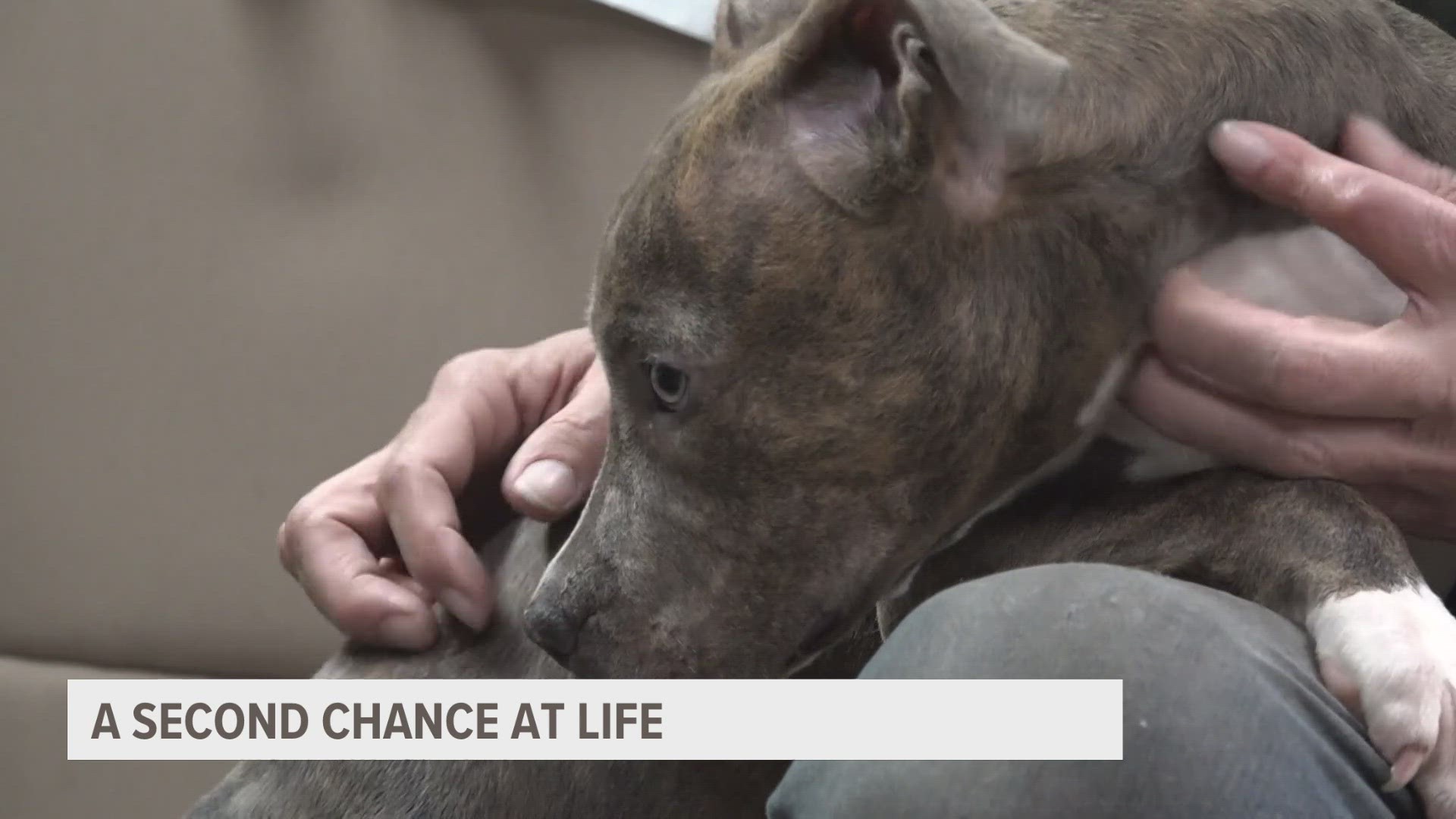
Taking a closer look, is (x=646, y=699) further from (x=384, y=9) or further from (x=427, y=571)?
(x=384, y=9)

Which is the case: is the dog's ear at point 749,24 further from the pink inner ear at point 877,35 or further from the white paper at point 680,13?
the white paper at point 680,13

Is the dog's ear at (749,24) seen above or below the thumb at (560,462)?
above

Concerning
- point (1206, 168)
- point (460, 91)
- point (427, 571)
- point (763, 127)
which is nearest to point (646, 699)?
point (427, 571)

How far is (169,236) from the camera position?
2574 mm

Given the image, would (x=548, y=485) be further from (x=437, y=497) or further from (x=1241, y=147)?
(x=1241, y=147)

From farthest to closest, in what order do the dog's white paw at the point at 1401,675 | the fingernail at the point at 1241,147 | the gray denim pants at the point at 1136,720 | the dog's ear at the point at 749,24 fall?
Result: 1. the dog's ear at the point at 749,24
2. the fingernail at the point at 1241,147
3. the dog's white paw at the point at 1401,675
4. the gray denim pants at the point at 1136,720

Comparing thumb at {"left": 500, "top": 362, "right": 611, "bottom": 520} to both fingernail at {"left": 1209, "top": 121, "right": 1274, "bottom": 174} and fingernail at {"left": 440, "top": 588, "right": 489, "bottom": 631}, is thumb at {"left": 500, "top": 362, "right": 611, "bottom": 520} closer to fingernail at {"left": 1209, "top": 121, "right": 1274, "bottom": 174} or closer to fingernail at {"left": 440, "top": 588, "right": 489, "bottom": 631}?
fingernail at {"left": 440, "top": 588, "right": 489, "bottom": 631}

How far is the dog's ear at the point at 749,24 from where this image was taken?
148cm

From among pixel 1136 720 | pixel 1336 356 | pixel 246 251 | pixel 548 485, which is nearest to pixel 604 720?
pixel 548 485

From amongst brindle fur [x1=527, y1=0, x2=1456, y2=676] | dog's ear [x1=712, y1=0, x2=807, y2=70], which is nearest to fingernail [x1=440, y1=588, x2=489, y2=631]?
brindle fur [x1=527, y1=0, x2=1456, y2=676]

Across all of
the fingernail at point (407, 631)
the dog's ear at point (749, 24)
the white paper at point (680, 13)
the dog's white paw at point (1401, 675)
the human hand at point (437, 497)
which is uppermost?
the dog's ear at point (749, 24)

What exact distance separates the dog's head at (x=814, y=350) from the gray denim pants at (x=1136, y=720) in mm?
255

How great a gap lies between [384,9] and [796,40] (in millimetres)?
1599

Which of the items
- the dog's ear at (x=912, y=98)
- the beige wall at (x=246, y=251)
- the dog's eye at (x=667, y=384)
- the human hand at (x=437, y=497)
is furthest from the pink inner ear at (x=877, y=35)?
the beige wall at (x=246, y=251)
